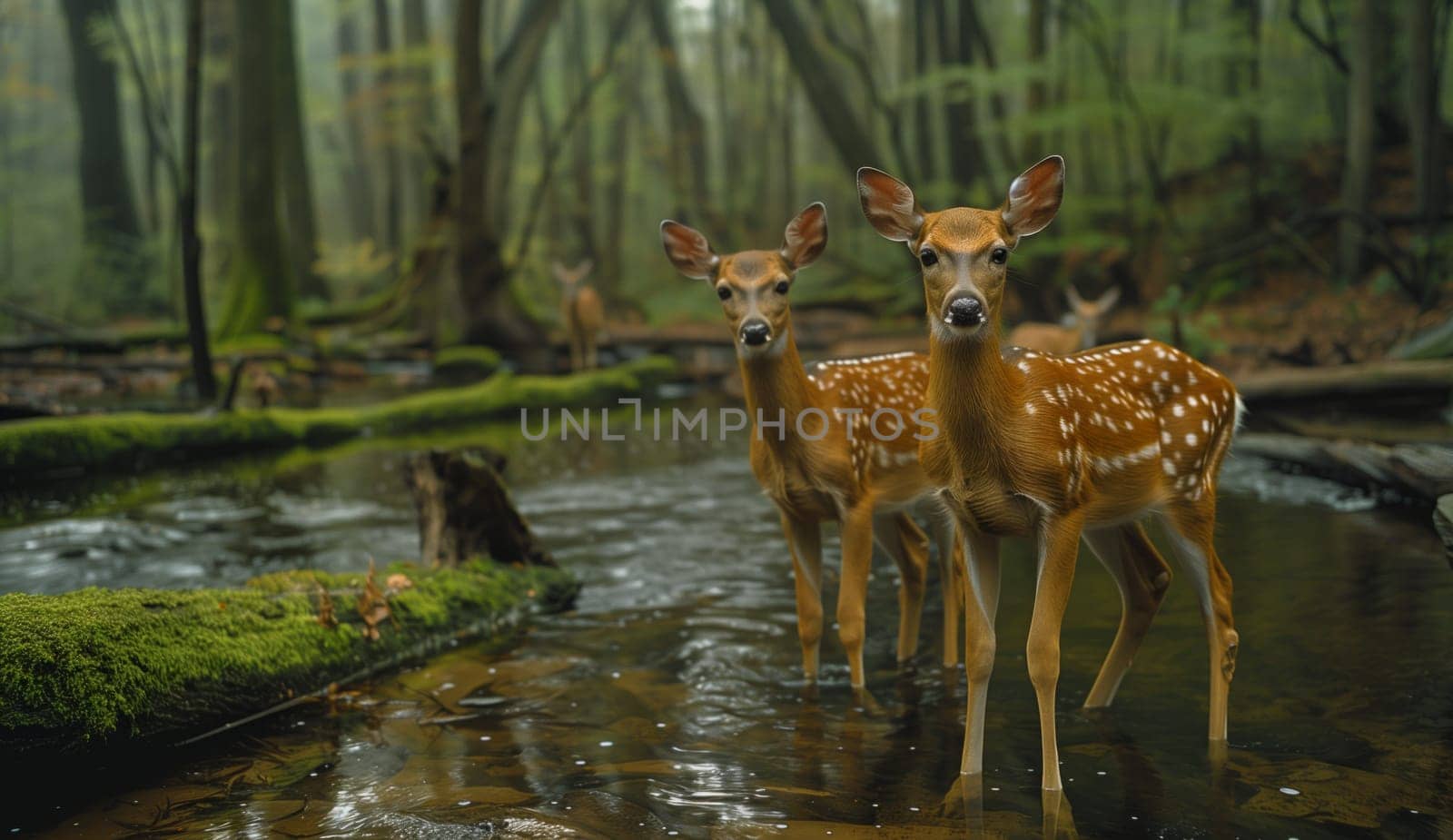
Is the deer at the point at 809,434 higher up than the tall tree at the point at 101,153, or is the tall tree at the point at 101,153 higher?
the tall tree at the point at 101,153

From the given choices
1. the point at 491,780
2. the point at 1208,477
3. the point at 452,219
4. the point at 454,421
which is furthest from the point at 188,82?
the point at 1208,477

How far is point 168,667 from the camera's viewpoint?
187 inches

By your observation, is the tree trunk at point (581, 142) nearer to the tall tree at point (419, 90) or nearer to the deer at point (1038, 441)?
the tall tree at point (419, 90)

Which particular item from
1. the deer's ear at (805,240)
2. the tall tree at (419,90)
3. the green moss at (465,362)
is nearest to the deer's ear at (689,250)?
the deer's ear at (805,240)

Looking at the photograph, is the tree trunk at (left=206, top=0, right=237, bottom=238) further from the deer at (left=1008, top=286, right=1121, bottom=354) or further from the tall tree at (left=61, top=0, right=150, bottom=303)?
the deer at (left=1008, top=286, right=1121, bottom=354)

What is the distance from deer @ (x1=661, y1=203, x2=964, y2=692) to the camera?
539 cm

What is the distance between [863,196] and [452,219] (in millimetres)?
16066

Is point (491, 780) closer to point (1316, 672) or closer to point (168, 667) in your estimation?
point (168, 667)

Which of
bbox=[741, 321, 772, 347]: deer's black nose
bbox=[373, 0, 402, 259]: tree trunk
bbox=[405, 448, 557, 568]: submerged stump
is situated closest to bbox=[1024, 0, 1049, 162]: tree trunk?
bbox=[373, 0, 402, 259]: tree trunk

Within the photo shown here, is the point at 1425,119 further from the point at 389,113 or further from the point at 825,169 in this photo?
the point at 389,113

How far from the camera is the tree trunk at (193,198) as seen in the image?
12.2m

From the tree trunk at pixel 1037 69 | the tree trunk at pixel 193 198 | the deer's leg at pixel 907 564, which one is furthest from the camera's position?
the tree trunk at pixel 1037 69

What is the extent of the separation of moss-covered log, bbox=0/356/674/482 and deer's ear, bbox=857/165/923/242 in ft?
29.3

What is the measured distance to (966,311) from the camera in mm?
3838
